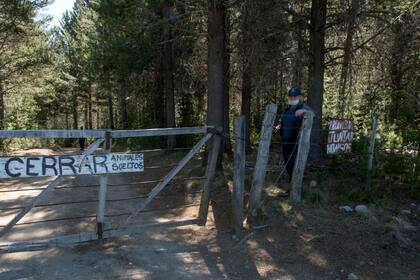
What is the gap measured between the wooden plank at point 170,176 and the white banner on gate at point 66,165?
448 mm

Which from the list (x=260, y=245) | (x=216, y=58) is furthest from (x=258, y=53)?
(x=260, y=245)

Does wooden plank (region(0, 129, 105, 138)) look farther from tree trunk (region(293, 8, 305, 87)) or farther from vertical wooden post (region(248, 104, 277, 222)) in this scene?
tree trunk (region(293, 8, 305, 87))

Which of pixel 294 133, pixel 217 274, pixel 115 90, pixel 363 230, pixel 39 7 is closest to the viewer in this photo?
pixel 217 274

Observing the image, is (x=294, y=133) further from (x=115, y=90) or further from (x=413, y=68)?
(x=115, y=90)

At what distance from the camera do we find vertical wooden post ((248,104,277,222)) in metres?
6.21

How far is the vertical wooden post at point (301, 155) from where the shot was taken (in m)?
6.52

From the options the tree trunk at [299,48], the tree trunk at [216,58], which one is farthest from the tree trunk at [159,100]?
the tree trunk at [216,58]

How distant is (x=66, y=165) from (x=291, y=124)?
Answer: 3959 millimetres

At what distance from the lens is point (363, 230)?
5.86 meters

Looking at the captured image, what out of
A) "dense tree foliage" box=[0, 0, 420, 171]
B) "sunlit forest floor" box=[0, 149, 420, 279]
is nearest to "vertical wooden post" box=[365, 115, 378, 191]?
"sunlit forest floor" box=[0, 149, 420, 279]

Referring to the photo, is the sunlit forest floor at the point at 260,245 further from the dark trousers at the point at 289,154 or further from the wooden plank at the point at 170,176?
the dark trousers at the point at 289,154

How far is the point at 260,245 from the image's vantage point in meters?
5.68

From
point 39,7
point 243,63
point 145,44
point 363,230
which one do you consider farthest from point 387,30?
point 39,7

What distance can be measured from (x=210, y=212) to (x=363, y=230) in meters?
2.66
